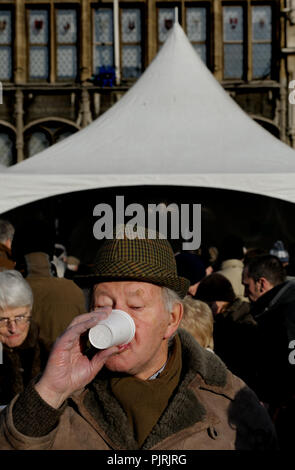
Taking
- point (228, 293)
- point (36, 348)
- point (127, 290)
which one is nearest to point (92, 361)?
point (127, 290)

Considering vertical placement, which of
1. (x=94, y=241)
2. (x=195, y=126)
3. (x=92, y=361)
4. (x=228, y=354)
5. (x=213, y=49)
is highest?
(x=213, y=49)

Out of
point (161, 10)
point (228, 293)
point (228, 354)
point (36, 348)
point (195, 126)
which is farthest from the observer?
point (161, 10)

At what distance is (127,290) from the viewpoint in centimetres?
267

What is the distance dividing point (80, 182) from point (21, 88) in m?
11.7

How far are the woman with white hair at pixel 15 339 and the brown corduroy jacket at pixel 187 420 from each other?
5.13ft

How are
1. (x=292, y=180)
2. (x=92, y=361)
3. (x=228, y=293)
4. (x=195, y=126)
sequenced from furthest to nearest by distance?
(x=195, y=126) → (x=292, y=180) → (x=228, y=293) → (x=92, y=361)

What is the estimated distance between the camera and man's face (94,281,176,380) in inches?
102

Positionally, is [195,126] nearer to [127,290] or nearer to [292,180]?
[292,180]

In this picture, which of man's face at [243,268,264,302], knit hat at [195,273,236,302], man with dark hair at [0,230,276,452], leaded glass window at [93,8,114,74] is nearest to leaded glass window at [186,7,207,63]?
leaded glass window at [93,8,114,74]

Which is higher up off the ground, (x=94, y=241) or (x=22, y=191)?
(x=22, y=191)

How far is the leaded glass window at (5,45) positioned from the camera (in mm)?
20016

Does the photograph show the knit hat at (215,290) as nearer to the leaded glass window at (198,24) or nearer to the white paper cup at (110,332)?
the white paper cup at (110,332)

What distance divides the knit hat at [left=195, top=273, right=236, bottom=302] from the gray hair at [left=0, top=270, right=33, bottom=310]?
6.67ft

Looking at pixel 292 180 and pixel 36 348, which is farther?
pixel 292 180
